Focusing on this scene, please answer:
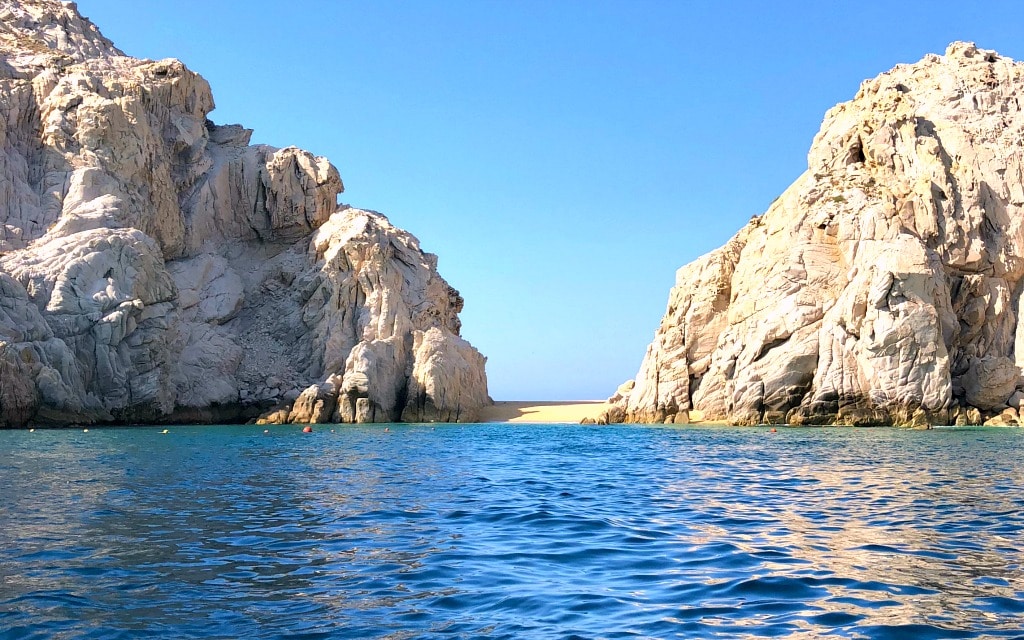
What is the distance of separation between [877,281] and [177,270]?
5397cm

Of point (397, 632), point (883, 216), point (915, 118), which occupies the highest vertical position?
point (915, 118)

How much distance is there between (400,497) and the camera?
723 inches

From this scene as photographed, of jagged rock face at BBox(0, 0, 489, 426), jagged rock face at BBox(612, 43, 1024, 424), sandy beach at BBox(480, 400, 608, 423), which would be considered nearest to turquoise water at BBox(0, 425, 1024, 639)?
jagged rock face at BBox(612, 43, 1024, 424)

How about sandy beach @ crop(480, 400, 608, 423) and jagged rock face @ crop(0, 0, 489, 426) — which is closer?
jagged rock face @ crop(0, 0, 489, 426)

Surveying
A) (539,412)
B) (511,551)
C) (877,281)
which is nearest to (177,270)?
(539,412)

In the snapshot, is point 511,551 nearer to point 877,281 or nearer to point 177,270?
point 877,281

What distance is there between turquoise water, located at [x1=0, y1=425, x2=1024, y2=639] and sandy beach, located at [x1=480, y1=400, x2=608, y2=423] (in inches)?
1854

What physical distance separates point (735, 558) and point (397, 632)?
5258 mm

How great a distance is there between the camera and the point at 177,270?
71.1 meters

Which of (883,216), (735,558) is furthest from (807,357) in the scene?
(735,558)

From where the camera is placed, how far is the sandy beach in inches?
2864

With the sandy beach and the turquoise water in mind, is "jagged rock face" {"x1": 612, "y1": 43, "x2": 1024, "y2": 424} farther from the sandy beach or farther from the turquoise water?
the turquoise water

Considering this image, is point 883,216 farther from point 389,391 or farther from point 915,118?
point 389,391

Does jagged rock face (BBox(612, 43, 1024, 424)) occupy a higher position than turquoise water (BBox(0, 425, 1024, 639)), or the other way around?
jagged rock face (BBox(612, 43, 1024, 424))
